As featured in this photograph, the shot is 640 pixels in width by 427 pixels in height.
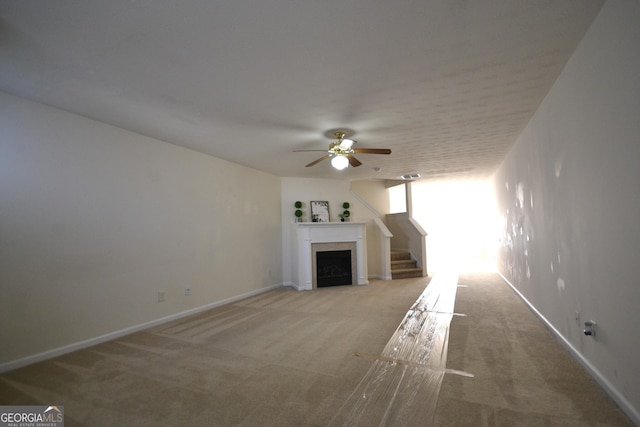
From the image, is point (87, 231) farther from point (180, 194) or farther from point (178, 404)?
point (178, 404)

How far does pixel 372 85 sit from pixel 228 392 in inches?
105

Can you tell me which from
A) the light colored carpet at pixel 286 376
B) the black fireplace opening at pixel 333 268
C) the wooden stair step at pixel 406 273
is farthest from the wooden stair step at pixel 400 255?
the light colored carpet at pixel 286 376

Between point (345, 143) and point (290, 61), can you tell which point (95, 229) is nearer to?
point (290, 61)

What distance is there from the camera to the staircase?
711cm

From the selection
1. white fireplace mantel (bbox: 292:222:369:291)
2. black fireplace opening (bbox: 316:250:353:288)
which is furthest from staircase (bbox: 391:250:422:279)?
black fireplace opening (bbox: 316:250:353:288)

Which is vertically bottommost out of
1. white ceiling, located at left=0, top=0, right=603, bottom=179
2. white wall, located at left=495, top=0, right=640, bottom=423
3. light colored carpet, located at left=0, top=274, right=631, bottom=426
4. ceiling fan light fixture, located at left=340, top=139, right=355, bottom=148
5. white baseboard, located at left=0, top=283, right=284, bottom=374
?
light colored carpet, located at left=0, top=274, right=631, bottom=426

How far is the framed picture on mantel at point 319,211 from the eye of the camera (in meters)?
6.65

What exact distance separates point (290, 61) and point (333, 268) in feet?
15.8

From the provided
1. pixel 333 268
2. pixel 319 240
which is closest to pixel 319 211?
pixel 319 240

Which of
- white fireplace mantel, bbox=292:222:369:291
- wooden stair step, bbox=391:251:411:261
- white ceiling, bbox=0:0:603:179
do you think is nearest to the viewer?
white ceiling, bbox=0:0:603:179

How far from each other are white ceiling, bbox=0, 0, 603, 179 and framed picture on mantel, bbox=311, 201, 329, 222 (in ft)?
10.1

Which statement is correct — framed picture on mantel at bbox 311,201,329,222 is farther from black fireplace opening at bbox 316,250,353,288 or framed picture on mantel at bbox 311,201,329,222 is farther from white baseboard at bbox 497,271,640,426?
white baseboard at bbox 497,271,640,426

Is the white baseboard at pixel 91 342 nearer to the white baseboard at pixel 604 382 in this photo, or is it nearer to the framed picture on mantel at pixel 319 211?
the framed picture on mantel at pixel 319 211

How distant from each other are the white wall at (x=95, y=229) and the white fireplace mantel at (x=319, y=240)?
161 cm
